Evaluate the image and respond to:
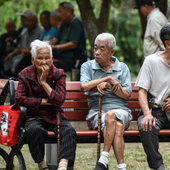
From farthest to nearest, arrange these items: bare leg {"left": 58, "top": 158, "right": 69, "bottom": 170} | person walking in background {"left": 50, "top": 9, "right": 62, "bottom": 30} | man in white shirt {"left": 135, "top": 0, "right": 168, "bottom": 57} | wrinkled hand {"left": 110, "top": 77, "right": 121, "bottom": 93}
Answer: person walking in background {"left": 50, "top": 9, "right": 62, "bottom": 30} < man in white shirt {"left": 135, "top": 0, "right": 168, "bottom": 57} < wrinkled hand {"left": 110, "top": 77, "right": 121, "bottom": 93} < bare leg {"left": 58, "top": 158, "right": 69, "bottom": 170}

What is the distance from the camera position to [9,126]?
4859 millimetres

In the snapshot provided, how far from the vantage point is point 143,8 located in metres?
8.11

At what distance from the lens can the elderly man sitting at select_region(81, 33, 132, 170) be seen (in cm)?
503

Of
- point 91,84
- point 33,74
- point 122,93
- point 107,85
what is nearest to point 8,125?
point 33,74

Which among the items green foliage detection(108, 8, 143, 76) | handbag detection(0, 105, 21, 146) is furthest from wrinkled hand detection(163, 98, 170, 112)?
green foliage detection(108, 8, 143, 76)

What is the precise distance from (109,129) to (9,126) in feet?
3.33

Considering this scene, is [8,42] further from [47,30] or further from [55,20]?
[55,20]

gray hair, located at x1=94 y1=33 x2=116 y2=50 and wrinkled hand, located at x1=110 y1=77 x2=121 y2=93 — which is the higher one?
gray hair, located at x1=94 y1=33 x2=116 y2=50

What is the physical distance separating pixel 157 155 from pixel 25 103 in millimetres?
1435

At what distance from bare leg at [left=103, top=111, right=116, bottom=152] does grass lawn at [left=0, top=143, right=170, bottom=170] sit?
1074 mm

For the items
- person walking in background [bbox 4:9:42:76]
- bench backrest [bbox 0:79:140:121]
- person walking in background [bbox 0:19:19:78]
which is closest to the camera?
bench backrest [bbox 0:79:140:121]

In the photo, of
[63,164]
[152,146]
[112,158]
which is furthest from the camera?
[112,158]

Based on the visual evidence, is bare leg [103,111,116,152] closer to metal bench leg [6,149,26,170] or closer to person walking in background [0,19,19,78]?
metal bench leg [6,149,26,170]

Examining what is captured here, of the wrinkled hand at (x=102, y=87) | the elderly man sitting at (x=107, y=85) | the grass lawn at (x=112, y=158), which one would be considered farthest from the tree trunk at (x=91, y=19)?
the wrinkled hand at (x=102, y=87)
